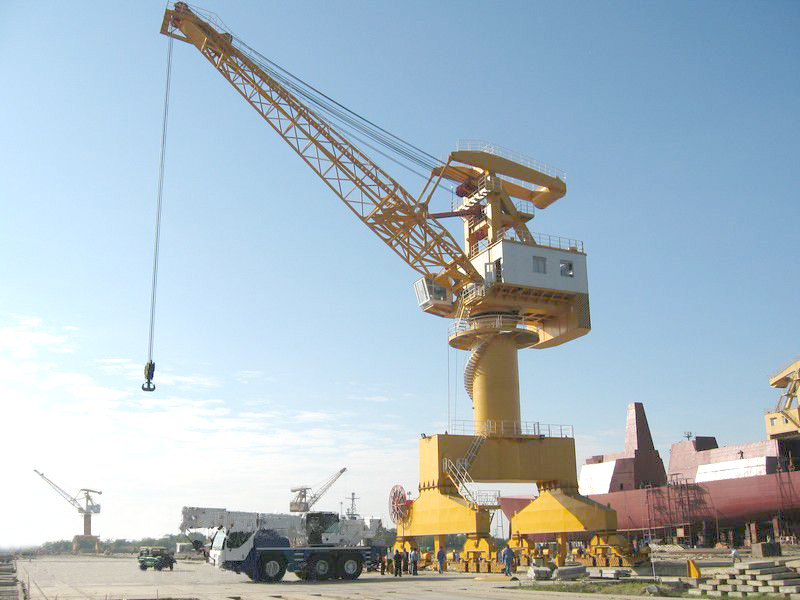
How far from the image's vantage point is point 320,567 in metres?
27.6

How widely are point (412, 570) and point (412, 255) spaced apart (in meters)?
16.5

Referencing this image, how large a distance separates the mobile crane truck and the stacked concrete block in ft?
46.8

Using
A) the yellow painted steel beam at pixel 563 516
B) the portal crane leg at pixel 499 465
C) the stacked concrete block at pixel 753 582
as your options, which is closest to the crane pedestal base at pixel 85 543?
the portal crane leg at pixel 499 465

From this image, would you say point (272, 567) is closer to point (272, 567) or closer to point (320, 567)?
point (272, 567)

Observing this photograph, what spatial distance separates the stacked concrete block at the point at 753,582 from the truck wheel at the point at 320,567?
47.6ft

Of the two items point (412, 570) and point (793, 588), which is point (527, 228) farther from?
point (793, 588)

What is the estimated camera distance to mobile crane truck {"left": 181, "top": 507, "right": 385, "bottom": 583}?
26625 millimetres

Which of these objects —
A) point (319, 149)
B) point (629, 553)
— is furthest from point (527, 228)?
point (629, 553)

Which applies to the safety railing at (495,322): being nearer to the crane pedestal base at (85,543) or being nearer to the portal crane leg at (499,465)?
the portal crane leg at (499,465)

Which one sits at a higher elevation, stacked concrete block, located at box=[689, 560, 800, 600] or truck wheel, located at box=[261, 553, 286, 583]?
stacked concrete block, located at box=[689, 560, 800, 600]

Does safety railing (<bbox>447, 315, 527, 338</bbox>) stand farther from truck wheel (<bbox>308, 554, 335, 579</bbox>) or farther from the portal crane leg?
truck wheel (<bbox>308, 554, 335, 579</bbox>)

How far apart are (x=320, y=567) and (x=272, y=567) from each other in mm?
2003

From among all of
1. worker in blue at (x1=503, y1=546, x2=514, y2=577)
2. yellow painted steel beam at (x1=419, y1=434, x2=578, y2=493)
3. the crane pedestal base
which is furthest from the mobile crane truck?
the crane pedestal base

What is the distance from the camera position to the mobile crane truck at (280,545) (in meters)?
26.6
